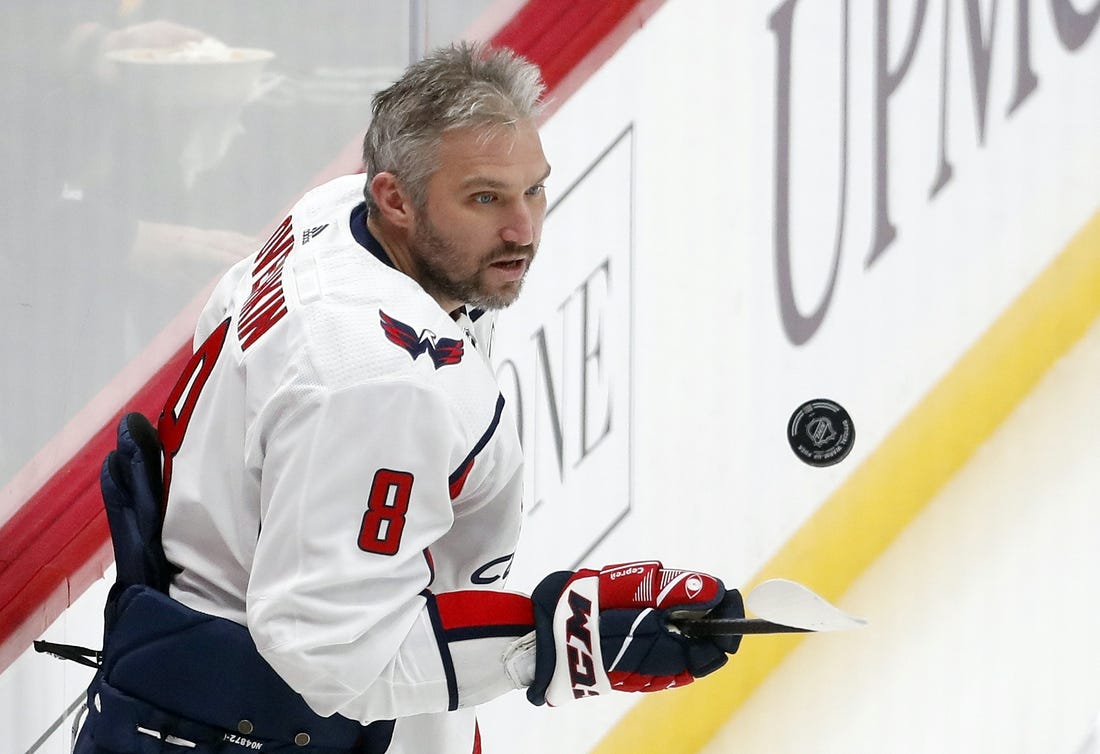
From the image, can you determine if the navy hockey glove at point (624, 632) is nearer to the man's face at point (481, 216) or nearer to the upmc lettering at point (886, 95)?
the man's face at point (481, 216)

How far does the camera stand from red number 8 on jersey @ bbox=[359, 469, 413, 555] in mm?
1059

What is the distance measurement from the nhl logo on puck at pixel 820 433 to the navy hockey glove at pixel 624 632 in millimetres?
871

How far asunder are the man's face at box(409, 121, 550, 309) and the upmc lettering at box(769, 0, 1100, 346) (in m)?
0.76

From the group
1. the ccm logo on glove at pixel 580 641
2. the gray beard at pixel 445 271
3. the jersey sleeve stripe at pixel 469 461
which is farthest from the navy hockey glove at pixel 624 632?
the gray beard at pixel 445 271

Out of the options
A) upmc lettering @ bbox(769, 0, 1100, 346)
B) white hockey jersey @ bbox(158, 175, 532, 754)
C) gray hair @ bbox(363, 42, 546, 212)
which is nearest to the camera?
white hockey jersey @ bbox(158, 175, 532, 754)

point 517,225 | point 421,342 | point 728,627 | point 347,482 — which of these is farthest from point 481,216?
point 728,627

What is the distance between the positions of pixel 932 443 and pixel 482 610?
105 centimetres

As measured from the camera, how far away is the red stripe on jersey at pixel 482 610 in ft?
3.72

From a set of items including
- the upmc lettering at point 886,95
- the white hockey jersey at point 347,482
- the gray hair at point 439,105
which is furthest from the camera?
the upmc lettering at point 886,95

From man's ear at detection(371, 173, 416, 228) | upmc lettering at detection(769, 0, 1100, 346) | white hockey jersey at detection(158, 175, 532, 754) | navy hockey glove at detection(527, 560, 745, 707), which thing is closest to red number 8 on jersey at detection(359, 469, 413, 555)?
white hockey jersey at detection(158, 175, 532, 754)

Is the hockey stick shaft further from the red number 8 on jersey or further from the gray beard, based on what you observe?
the gray beard

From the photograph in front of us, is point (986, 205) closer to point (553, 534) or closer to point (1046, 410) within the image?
point (1046, 410)

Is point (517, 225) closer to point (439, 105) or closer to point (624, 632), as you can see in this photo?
point (439, 105)

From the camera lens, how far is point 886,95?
1908 mm
